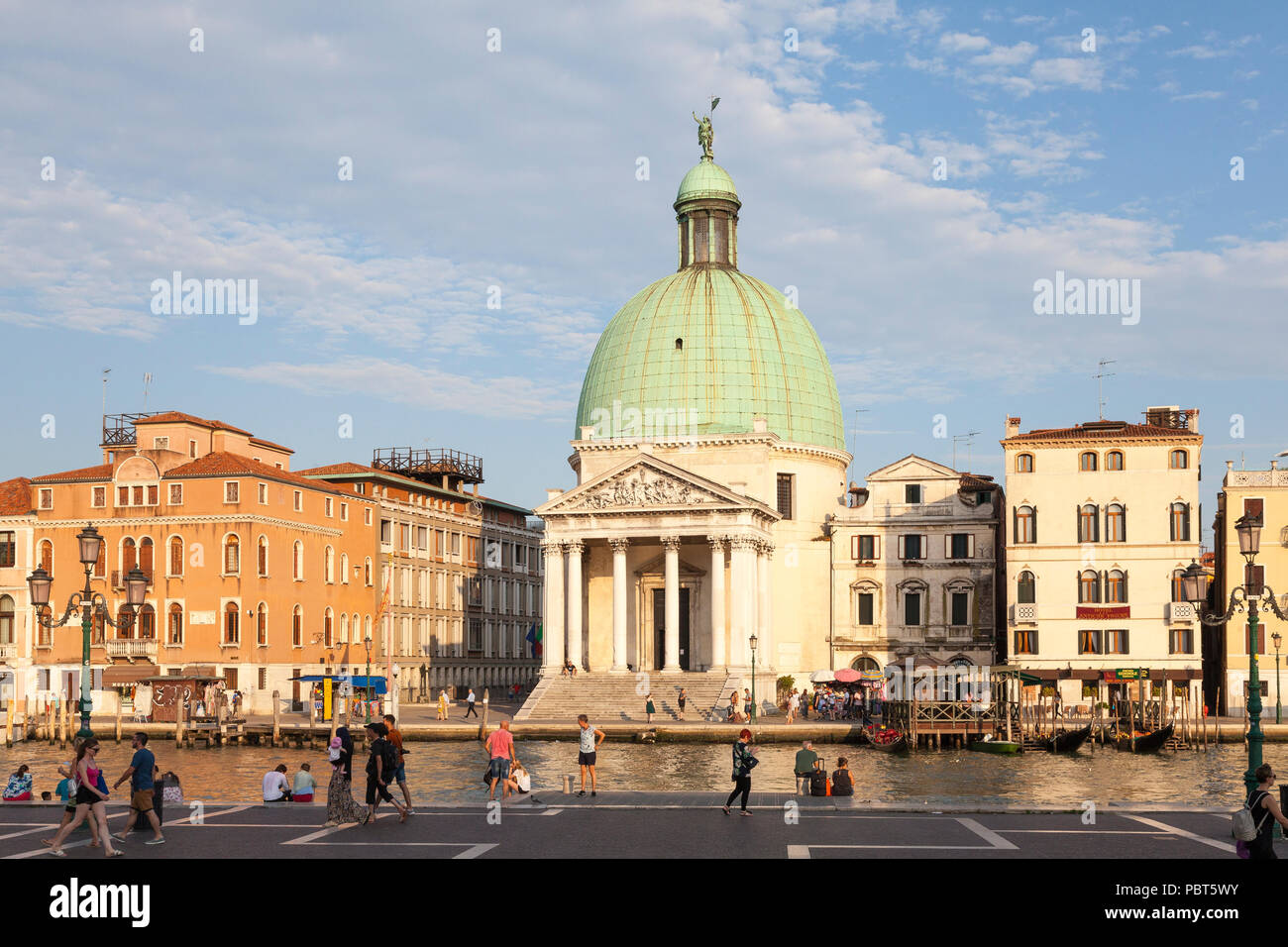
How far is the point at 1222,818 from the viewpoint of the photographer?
1059 inches

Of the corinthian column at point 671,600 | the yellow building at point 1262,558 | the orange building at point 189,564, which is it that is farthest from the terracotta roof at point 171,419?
the yellow building at point 1262,558

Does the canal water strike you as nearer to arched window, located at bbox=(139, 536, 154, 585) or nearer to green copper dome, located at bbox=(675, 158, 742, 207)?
arched window, located at bbox=(139, 536, 154, 585)

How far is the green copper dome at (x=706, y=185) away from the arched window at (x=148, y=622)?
36.6 metres

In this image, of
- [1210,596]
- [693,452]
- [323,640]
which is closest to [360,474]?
[323,640]

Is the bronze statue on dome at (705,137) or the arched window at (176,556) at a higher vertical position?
the bronze statue on dome at (705,137)

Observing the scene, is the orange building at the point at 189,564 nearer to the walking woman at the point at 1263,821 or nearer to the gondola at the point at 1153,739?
the gondola at the point at 1153,739

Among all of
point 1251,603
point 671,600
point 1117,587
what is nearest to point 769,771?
point 1251,603

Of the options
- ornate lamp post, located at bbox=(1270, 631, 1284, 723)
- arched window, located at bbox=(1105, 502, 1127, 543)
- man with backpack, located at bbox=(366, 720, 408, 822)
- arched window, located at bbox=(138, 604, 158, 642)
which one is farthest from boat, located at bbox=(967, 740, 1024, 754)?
arched window, located at bbox=(138, 604, 158, 642)

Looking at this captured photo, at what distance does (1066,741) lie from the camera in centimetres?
5100

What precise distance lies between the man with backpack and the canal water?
179 inches

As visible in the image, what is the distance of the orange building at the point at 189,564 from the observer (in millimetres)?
69000

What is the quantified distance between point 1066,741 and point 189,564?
40936 mm
